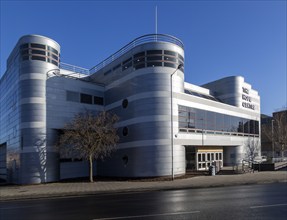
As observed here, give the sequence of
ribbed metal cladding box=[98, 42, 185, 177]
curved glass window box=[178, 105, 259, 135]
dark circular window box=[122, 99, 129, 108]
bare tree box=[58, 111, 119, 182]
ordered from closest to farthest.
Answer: bare tree box=[58, 111, 119, 182] → ribbed metal cladding box=[98, 42, 185, 177] → curved glass window box=[178, 105, 259, 135] → dark circular window box=[122, 99, 129, 108]

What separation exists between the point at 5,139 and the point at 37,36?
598 inches

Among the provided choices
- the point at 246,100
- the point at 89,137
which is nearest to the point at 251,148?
the point at 246,100

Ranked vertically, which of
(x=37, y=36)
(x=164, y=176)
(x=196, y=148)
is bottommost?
(x=164, y=176)

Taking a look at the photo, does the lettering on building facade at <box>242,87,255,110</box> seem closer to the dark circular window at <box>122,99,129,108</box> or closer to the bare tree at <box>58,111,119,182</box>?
the dark circular window at <box>122,99,129,108</box>

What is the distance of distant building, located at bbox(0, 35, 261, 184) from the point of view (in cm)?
2606

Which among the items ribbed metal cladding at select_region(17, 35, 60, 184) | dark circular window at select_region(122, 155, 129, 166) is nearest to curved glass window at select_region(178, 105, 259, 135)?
dark circular window at select_region(122, 155, 129, 166)

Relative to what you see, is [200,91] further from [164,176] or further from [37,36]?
[37,36]

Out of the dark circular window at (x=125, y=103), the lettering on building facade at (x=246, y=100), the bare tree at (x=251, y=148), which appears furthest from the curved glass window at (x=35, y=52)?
the lettering on building facade at (x=246, y=100)

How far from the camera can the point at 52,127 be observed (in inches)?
1106

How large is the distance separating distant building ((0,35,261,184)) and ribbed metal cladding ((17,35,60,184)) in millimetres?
90

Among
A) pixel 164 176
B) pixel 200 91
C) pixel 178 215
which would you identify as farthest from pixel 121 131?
pixel 178 215

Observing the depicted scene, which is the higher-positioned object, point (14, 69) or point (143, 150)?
point (14, 69)

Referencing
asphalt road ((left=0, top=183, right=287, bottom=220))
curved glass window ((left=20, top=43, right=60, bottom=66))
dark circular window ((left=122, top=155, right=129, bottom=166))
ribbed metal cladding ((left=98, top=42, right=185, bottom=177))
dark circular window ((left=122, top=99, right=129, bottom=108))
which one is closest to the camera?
asphalt road ((left=0, top=183, right=287, bottom=220))

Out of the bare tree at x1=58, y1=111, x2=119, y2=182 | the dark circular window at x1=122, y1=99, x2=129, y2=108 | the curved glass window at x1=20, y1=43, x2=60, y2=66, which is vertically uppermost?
the curved glass window at x1=20, y1=43, x2=60, y2=66
